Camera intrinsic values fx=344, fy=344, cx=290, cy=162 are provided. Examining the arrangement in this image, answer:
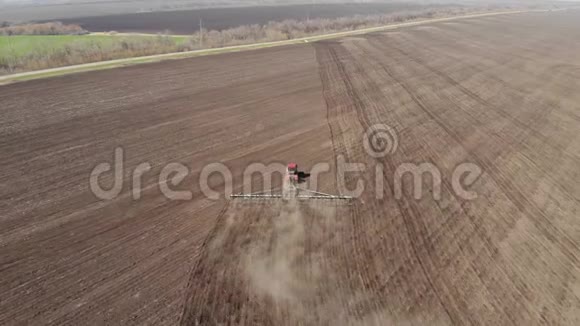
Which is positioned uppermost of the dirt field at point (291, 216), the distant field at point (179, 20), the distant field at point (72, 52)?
the distant field at point (179, 20)

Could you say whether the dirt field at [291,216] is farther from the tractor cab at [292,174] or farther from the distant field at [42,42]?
the distant field at [42,42]

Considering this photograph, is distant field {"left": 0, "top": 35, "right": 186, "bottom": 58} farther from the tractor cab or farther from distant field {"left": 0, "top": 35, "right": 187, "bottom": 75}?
the tractor cab

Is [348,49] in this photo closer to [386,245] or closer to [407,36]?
[407,36]

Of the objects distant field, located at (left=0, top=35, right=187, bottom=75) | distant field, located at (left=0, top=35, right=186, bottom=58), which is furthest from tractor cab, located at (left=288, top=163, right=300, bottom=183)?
distant field, located at (left=0, top=35, right=186, bottom=58)

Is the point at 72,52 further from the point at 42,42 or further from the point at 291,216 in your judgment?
the point at 291,216

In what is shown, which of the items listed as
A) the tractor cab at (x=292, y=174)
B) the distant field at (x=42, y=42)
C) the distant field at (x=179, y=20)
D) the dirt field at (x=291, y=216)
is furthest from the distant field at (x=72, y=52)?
the tractor cab at (x=292, y=174)

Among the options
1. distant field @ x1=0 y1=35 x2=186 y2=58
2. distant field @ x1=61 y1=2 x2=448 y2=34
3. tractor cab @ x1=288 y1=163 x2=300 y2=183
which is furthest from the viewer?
distant field @ x1=61 y1=2 x2=448 y2=34

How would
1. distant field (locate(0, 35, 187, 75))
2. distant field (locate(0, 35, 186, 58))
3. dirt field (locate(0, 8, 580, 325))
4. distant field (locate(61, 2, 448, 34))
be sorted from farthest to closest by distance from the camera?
distant field (locate(61, 2, 448, 34)), distant field (locate(0, 35, 186, 58)), distant field (locate(0, 35, 187, 75)), dirt field (locate(0, 8, 580, 325))

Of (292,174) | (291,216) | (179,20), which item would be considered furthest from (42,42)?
(179,20)
